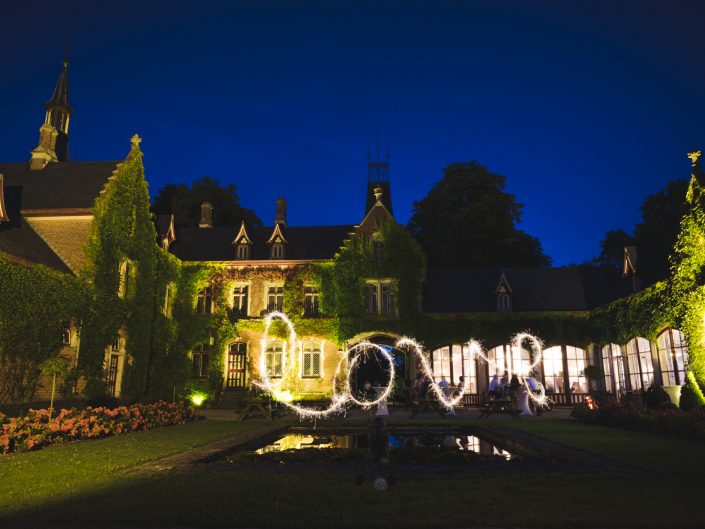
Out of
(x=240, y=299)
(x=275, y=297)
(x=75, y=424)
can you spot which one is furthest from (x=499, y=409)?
(x=240, y=299)

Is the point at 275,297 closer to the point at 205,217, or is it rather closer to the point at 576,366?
the point at 205,217

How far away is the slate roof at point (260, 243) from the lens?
33344mm

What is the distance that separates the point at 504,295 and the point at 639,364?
8.84m

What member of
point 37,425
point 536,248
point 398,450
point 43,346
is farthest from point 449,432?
point 536,248

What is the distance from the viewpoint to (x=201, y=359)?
1244 inches

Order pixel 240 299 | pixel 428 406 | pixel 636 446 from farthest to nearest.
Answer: pixel 240 299 < pixel 428 406 < pixel 636 446

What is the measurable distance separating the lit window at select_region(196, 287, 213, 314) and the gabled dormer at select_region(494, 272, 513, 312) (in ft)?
57.8

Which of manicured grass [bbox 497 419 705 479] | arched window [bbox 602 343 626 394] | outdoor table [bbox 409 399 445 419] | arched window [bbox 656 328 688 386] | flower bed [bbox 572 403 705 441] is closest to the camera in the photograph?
manicured grass [bbox 497 419 705 479]

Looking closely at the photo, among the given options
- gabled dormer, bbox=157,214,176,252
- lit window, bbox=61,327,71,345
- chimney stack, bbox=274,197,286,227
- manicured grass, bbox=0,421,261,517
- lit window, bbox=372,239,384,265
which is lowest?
Result: manicured grass, bbox=0,421,261,517

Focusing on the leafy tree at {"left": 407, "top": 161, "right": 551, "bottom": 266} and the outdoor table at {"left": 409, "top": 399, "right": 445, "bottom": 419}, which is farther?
the leafy tree at {"left": 407, "top": 161, "right": 551, "bottom": 266}

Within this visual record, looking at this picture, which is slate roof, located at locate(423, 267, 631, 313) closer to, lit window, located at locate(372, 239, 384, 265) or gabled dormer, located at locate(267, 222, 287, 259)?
lit window, located at locate(372, 239, 384, 265)

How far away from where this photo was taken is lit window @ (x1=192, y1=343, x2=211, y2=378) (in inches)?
1233

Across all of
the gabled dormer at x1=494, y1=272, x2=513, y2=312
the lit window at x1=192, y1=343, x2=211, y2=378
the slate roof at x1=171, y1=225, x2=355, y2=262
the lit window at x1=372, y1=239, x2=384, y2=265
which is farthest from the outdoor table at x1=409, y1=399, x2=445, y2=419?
the lit window at x1=192, y1=343, x2=211, y2=378

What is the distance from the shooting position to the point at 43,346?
1861 centimetres
